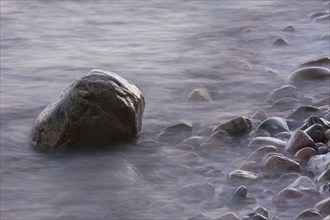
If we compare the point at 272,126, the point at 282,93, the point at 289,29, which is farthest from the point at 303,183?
the point at 289,29

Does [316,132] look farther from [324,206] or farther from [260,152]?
[324,206]

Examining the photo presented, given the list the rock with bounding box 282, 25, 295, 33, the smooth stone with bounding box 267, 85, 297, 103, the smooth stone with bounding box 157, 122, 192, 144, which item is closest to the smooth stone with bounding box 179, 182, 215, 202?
the smooth stone with bounding box 157, 122, 192, 144

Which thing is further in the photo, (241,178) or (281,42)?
(281,42)

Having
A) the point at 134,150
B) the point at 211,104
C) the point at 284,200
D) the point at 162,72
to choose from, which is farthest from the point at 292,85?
the point at 284,200

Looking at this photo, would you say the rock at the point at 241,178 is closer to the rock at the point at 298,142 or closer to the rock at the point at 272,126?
the rock at the point at 298,142

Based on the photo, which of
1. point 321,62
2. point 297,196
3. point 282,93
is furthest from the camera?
point 321,62

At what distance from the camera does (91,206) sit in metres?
3.33

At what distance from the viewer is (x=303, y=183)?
10.9 ft

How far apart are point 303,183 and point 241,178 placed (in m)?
0.27

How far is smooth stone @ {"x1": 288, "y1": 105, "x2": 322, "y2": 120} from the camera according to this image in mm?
4246

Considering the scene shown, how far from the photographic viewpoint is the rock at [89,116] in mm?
3980

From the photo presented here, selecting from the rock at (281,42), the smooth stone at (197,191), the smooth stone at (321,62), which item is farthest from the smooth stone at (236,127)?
the rock at (281,42)

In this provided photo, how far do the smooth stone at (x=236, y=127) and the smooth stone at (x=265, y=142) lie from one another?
0.15m

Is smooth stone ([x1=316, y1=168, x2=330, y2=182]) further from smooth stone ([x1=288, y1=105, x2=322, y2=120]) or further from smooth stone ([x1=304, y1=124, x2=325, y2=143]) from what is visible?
smooth stone ([x1=288, y1=105, x2=322, y2=120])
